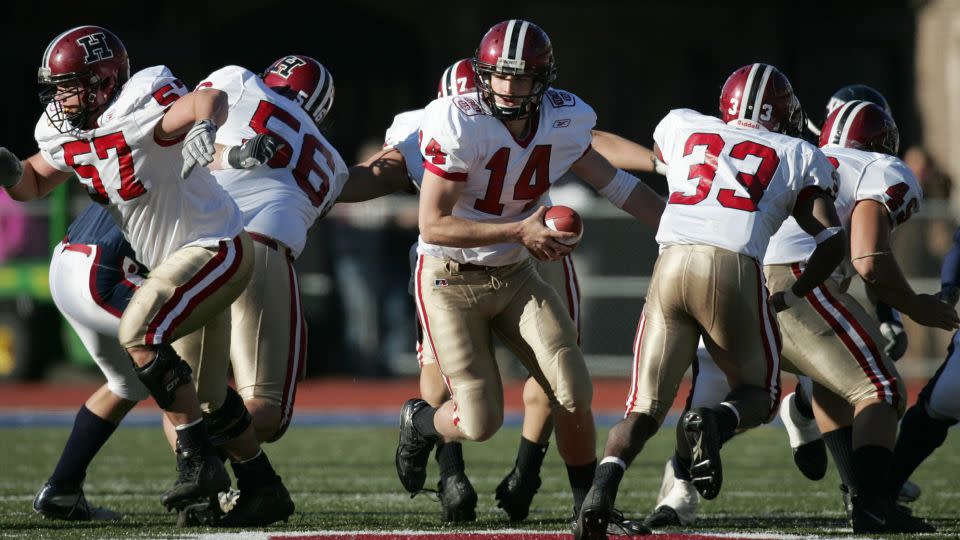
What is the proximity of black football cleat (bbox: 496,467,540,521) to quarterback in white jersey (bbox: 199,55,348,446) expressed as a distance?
2.69 feet

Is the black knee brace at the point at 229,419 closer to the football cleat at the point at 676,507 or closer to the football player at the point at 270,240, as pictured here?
the football player at the point at 270,240

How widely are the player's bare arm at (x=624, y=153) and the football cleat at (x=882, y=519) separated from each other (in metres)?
1.43

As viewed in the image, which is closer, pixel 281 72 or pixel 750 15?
pixel 281 72

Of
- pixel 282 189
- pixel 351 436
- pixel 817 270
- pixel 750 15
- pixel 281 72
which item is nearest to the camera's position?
pixel 817 270

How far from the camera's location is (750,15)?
16.5 metres

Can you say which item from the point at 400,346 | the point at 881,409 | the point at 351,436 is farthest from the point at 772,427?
the point at 881,409

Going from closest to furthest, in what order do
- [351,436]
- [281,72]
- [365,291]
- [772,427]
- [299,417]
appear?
[281,72] < [351,436] < [772,427] < [299,417] < [365,291]

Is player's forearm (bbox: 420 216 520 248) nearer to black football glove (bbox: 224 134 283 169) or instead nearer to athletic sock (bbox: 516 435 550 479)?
black football glove (bbox: 224 134 283 169)

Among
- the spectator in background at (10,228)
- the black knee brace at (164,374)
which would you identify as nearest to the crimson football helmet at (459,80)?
the black knee brace at (164,374)

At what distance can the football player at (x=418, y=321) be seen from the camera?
17.7 ft

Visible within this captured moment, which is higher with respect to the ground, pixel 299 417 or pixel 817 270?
pixel 817 270

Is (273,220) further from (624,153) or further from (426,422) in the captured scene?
(624,153)

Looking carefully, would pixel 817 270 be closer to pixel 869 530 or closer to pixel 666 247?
pixel 666 247

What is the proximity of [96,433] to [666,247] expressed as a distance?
2.14 meters
